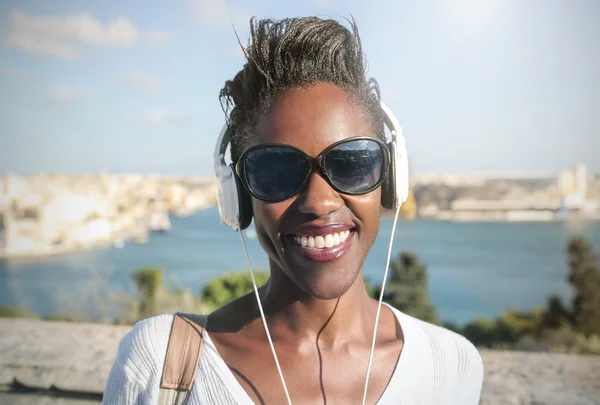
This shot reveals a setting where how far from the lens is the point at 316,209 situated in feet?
3.82

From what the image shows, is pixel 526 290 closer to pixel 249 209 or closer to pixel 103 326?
pixel 103 326

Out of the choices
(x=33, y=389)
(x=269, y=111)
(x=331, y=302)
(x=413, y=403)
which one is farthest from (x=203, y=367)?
(x=33, y=389)

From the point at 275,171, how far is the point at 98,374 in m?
2.64

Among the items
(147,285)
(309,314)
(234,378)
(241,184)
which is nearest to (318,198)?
(241,184)

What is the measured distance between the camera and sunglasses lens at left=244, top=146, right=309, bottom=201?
1166mm

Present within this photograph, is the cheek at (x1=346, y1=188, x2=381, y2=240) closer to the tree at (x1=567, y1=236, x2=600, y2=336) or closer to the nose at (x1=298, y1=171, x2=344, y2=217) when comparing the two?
the nose at (x1=298, y1=171, x2=344, y2=217)

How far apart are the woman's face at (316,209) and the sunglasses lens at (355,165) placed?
0.02 meters

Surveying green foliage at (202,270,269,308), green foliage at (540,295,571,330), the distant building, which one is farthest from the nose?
the distant building

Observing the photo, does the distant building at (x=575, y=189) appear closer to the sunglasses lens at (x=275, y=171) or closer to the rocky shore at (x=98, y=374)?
the rocky shore at (x=98, y=374)

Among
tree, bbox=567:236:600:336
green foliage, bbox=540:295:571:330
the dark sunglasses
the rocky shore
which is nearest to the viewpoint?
the dark sunglasses

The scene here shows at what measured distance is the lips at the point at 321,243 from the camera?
117cm

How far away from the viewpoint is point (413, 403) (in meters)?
1.28

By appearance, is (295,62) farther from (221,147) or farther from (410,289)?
(410,289)

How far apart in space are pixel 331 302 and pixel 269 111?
1.70ft
